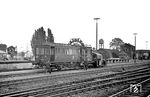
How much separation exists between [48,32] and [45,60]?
45219mm

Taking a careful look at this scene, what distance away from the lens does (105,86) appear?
1305 cm

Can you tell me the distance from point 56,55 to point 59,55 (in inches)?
20.3

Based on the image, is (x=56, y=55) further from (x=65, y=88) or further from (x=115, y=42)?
(x=115, y=42)

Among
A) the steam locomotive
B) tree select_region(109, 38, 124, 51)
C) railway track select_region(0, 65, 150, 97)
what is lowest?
railway track select_region(0, 65, 150, 97)

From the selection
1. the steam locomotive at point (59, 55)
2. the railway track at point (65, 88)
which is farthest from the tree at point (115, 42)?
the railway track at point (65, 88)

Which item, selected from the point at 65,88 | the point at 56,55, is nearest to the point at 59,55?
the point at 56,55

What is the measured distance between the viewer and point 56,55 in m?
24.1

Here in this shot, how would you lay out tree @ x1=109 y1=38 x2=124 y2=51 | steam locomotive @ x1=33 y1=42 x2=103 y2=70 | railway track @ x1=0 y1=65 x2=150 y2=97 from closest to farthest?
railway track @ x1=0 y1=65 x2=150 y2=97, steam locomotive @ x1=33 y1=42 x2=103 y2=70, tree @ x1=109 y1=38 x2=124 y2=51

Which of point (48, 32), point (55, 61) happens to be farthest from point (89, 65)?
point (48, 32)

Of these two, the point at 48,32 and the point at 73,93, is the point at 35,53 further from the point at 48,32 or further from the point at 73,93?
the point at 48,32

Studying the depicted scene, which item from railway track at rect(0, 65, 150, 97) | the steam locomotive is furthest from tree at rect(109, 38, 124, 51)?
railway track at rect(0, 65, 150, 97)

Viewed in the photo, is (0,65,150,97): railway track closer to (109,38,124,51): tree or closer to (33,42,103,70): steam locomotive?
(33,42,103,70): steam locomotive

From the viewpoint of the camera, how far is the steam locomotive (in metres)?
23.4

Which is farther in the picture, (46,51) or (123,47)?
(123,47)
